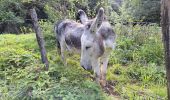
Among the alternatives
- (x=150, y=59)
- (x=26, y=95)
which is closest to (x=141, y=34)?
(x=150, y=59)

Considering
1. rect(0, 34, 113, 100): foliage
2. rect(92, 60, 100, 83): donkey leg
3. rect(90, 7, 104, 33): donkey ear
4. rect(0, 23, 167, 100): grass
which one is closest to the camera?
rect(0, 34, 113, 100): foliage

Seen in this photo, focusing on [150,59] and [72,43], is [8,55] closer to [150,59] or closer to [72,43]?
[72,43]

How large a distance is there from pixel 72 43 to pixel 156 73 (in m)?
1.73

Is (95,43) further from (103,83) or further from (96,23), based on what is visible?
(103,83)

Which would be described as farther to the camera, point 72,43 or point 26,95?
point 72,43

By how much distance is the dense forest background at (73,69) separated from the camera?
5.19m

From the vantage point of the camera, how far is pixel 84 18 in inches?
287

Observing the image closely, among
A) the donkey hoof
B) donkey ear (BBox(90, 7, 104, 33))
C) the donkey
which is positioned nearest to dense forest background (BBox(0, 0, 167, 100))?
the donkey hoof

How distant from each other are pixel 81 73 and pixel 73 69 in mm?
189

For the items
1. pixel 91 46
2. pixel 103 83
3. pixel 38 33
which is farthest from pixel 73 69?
pixel 38 33

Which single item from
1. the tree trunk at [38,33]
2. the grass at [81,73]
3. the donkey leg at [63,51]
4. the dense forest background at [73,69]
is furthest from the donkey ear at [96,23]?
the donkey leg at [63,51]

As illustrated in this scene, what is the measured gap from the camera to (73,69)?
5.96 m

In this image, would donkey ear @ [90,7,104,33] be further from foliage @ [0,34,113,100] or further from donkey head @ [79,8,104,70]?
foliage @ [0,34,113,100]

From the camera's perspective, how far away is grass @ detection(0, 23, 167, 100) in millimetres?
5159
